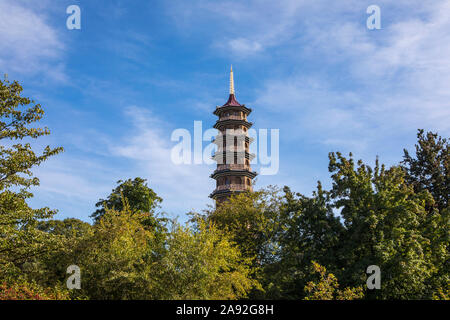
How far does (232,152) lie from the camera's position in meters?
56.8

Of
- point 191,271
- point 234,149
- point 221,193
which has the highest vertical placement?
point 234,149

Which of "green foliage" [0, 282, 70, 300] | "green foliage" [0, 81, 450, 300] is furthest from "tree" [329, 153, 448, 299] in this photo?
"green foliage" [0, 282, 70, 300]

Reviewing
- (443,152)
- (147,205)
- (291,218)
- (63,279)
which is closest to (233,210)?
(291,218)

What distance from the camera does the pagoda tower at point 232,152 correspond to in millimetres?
55219

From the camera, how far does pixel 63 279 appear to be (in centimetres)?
2214

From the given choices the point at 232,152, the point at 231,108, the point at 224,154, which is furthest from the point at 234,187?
the point at 231,108

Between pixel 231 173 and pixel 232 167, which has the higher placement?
pixel 232 167

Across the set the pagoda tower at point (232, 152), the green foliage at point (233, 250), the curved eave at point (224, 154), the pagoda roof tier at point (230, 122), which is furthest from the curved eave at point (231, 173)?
the green foliage at point (233, 250)

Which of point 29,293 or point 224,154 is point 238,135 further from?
point 29,293

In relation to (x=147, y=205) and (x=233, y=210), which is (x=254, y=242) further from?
(x=147, y=205)

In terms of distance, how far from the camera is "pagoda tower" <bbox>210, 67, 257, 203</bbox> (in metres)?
55.2

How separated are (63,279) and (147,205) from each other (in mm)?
21338

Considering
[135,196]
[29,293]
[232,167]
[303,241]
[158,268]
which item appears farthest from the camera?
[232,167]
